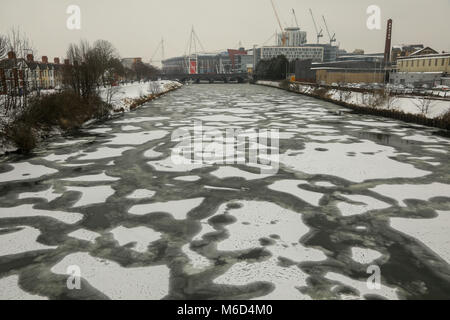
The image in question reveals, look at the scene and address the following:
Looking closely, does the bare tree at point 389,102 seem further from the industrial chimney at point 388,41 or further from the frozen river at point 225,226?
the industrial chimney at point 388,41

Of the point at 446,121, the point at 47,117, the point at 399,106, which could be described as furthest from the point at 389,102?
the point at 47,117

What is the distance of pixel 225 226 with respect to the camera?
241 inches

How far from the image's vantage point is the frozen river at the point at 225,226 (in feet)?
14.6

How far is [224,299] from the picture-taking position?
164 inches

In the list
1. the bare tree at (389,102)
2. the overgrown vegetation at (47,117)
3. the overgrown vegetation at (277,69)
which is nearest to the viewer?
the overgrown vegetation at (47,117)

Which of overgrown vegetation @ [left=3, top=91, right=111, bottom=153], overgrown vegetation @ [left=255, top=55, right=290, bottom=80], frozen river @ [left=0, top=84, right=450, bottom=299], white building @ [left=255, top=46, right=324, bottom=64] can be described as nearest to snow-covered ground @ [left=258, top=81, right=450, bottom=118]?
frozen river @ [left=0, top=84, right=450, bottom=299]

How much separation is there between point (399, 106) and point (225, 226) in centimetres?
2146

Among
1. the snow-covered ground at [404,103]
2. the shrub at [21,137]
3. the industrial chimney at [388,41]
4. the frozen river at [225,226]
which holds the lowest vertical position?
the frozen river at [225,226]

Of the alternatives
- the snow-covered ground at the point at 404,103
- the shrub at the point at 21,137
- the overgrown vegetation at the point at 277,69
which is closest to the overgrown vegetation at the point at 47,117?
the shrub at the point at 21,137

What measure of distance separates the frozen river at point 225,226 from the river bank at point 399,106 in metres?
7.07

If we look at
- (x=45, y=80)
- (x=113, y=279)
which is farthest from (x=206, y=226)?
(x=45, y=80)

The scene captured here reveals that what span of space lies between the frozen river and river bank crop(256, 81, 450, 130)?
707 cm
